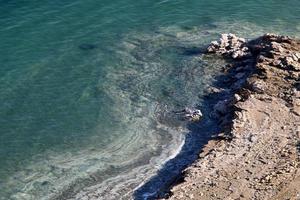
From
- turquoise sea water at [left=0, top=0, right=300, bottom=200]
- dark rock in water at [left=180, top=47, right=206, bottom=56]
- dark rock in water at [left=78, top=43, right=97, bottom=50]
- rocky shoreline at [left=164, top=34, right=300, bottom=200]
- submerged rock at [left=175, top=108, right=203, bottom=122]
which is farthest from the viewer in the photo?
dark rock in water at [left=78, top=43, right=97, bottom=50]

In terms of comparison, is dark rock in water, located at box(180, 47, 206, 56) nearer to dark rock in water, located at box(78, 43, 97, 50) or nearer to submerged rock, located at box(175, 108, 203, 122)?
dark rock in water, located at box(78, 43, 97, 50)

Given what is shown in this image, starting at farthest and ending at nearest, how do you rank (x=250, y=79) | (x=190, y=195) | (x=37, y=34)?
(x=37, y=34)
(x=250, y=79)
(x=190, y=195)

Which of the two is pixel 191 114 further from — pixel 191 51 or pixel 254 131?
pixel 191 51

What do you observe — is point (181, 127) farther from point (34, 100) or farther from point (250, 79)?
point (34, 100)

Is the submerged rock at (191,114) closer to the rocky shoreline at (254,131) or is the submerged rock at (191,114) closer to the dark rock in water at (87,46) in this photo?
the rocky shoreline at (254,131)

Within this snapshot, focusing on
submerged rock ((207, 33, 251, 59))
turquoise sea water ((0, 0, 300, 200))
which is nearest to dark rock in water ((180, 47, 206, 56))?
turquoise sea water ((0, 0, 300, 200))

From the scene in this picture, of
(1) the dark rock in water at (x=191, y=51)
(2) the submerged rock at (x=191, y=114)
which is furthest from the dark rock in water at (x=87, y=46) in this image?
(2) the submerged rock at (x=191, y=114)

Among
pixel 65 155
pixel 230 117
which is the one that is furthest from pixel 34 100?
pixel 230 117
